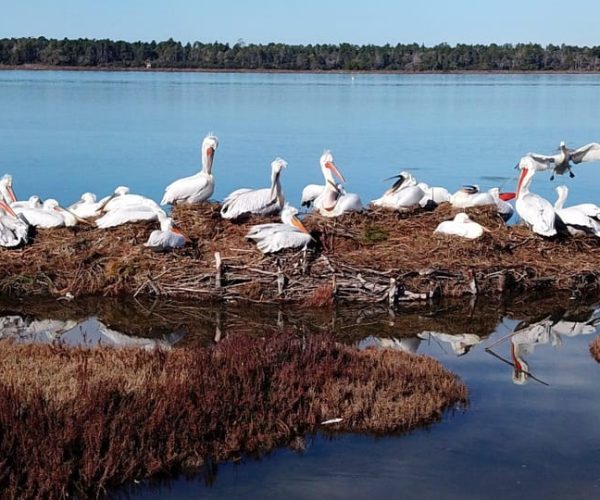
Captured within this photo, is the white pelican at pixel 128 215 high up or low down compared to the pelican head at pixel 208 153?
down

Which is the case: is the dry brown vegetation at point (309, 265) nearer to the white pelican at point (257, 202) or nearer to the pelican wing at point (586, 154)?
the white pelican at point (257, 202)

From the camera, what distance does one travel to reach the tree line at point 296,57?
9825cm

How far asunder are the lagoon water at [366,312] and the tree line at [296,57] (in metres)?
50.4

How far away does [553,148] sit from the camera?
2492cm

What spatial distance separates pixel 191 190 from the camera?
12477 millimetres

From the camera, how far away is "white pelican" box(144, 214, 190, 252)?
10984 millimetres

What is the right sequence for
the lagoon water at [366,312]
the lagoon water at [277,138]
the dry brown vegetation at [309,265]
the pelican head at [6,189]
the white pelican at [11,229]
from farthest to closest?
the lagoon water at [277,138], the pelican head at [6,189], the white pelican at [11,229], the dry brown vegetation at [309,265], the lagoon water at [366,312]

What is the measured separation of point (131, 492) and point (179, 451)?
1.53 ft

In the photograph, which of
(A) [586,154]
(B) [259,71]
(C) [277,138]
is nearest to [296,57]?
(B) [259,71]

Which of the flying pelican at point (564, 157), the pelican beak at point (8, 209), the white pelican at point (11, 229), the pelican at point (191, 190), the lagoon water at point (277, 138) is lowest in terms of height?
the lagoon water at point (277, 138)

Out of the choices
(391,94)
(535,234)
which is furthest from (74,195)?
(391,94)

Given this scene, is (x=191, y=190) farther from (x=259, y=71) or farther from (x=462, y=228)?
(x=259, y=71)

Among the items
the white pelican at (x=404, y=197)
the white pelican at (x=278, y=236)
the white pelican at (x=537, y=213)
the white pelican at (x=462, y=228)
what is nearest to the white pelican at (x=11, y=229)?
the white pelican at (x=278, y=236)

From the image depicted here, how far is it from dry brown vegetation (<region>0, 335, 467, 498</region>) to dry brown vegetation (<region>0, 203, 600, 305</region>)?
89.0 inches
